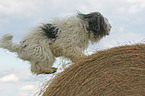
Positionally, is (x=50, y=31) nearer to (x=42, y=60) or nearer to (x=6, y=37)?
(x=42, y=60)

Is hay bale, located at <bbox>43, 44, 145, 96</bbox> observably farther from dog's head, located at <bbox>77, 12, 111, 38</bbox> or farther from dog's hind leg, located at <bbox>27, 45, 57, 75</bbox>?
dog's head, located at <bbox>77, 12, 111, 38</bbox>

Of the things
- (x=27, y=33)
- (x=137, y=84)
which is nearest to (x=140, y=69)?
(x=137, y=84)

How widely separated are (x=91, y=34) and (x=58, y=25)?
21.7 inches

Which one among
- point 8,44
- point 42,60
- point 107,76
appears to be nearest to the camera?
point 107,76

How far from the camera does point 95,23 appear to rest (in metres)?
2.88

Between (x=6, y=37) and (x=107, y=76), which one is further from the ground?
(x=6, y=37)

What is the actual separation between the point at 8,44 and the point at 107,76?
5.39ft

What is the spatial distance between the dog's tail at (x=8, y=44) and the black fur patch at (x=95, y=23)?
1.16m

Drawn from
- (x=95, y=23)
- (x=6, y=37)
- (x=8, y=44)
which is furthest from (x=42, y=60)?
(x=95, y=23)

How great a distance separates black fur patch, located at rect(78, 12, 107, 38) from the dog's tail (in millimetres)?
1162

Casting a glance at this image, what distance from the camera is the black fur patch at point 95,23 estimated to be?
288 centimetres

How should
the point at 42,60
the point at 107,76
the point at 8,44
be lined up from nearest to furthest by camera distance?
the point at 107,76 → the point at 42,60 → the point at 8,44

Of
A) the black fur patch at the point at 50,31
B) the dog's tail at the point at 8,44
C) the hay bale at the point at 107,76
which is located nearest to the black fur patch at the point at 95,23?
the black fur patch at the point at 50,31

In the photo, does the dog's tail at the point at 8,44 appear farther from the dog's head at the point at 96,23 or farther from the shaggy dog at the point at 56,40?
the dog's head at the point at 96,23
